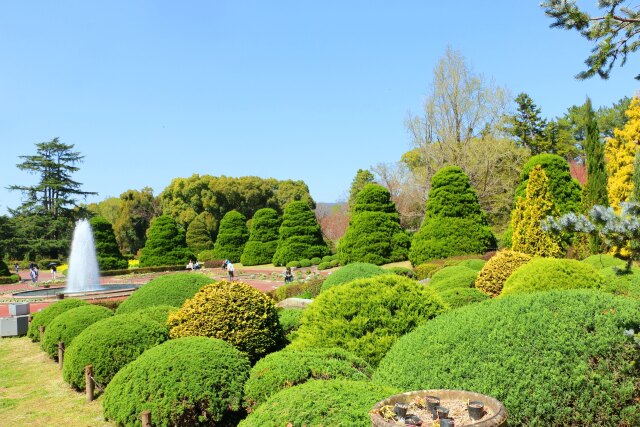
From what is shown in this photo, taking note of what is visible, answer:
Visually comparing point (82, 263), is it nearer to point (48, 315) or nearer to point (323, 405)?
point (48, 315)

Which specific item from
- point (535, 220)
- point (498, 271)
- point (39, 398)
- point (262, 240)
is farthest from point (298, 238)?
point (39, 398)

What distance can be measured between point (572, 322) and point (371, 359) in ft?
8.02

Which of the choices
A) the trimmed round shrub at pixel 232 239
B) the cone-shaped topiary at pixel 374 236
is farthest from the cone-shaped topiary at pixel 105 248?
the cone-shaped topiary at pixel 374 236

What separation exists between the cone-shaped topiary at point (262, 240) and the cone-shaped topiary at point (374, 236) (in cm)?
Result: 1261

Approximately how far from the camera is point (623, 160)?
937 inches

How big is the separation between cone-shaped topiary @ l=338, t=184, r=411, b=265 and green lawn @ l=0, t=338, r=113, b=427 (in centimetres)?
1922

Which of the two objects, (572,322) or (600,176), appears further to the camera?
(600,176)

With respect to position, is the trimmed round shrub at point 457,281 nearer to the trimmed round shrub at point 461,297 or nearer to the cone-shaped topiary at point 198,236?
the trimmed round shrub at point 461,297

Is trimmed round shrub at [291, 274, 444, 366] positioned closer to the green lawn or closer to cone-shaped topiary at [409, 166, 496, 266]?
the green lawn

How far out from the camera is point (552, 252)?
55.9 feet

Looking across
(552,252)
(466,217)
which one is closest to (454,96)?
(466,217)

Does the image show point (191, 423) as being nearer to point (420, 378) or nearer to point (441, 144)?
point (420, 378)

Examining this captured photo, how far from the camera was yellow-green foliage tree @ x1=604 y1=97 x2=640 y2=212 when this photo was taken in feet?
74.6

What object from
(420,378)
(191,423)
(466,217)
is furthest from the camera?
(466,217)
